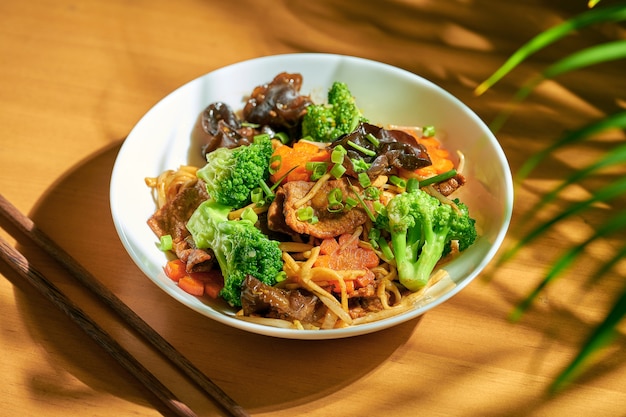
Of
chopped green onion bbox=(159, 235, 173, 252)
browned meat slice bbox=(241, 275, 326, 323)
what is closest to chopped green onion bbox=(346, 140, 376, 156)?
browned meat slice bbox=(241, 275, 326, 323)

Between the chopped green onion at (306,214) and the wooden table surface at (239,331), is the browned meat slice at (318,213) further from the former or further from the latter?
the wooden table surface at (239,331)

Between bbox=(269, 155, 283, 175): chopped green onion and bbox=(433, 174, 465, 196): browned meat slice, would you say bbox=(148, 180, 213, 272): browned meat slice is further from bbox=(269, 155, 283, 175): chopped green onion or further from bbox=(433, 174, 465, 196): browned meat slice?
bbox=(433, 174, 465, 196): browned meat slice

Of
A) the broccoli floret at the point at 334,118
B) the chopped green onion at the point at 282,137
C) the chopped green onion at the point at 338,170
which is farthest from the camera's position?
the chopped green onion at the point at 282,137

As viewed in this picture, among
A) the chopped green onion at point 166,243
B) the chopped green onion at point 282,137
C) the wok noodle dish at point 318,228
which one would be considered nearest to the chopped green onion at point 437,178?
the wok noodle dish at point 318,228

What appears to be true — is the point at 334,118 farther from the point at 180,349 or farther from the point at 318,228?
the point at 180,349

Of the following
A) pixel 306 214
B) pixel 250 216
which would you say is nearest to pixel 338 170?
pixel 306 214
